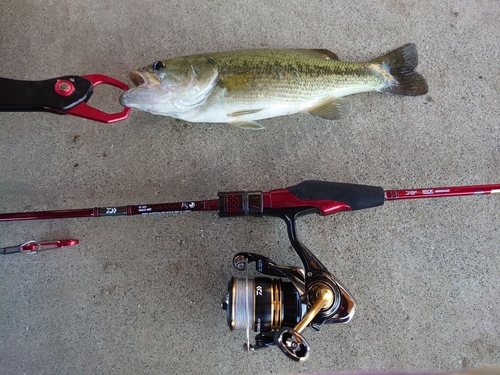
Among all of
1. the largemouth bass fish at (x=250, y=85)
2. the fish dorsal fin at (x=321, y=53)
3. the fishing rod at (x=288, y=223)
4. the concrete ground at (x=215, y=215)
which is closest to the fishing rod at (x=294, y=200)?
the fishing rod at (x=288, y=223)

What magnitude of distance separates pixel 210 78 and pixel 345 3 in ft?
2.99

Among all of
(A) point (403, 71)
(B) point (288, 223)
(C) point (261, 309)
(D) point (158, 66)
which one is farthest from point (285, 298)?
(A) point (403, 71)

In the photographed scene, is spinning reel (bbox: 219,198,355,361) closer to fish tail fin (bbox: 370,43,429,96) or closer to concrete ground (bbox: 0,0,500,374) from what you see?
concrete ground (bbox: 0,0,500,374)

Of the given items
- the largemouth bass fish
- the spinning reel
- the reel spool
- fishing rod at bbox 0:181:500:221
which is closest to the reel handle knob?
the spinning reel

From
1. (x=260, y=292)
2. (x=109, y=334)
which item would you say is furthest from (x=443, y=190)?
(x=109, y=334)

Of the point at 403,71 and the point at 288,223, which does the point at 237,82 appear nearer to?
the point at 288,223

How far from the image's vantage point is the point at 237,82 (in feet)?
5.73

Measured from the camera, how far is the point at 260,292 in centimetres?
160

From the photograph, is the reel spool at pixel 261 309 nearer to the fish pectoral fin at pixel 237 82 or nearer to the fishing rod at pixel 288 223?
the fishing rod at pixel 288 223

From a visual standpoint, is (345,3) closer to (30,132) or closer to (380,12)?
(380,12)

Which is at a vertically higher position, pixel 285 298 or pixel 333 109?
pixel 333 109

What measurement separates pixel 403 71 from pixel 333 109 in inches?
16.0

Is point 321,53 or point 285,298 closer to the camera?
point 285,298

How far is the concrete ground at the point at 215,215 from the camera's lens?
183 centimetres
